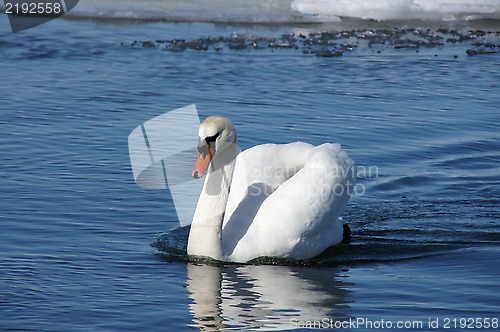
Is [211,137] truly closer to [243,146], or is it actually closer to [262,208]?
[262,208]

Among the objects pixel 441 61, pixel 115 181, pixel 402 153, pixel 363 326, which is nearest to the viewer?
pixel 363 326

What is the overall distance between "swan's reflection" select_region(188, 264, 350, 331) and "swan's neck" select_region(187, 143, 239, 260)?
16 cm

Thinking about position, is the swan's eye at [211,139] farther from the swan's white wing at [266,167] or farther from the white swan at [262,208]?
the swan's white wing at [266,167]

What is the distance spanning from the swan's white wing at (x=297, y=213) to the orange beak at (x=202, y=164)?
0.69 meters

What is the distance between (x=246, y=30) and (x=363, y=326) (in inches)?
485

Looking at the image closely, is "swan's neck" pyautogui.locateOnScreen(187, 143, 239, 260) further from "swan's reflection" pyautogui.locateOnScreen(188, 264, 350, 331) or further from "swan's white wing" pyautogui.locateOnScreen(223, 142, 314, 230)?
"swan's white wing" pyautogui.locateOnScreen(223, 142, 314, 230)

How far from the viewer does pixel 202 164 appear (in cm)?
723

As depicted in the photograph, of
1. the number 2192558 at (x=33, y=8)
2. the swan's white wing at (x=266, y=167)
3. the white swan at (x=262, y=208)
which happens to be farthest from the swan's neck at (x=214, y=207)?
the number 2192558 at (x=33, y=8)

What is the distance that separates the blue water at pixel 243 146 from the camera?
21.8 feet

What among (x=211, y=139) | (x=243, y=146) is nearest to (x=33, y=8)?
(x=243, y=146)

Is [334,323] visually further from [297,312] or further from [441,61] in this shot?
[441,61]

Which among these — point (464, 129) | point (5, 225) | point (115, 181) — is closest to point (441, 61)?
point (464, 129)

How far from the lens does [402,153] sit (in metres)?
10.6

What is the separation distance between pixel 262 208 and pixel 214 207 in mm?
389
